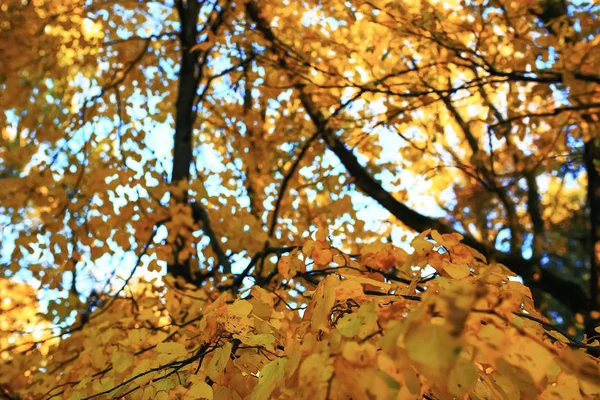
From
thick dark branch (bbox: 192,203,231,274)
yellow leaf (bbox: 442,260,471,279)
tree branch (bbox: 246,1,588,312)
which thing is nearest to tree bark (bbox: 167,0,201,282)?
thick dark branch (bbox: 192,203,231,274)

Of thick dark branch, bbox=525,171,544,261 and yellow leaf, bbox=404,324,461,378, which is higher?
thick dark branch, bbox=525,171,544,261

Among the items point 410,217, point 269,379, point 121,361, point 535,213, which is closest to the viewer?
point 269,379

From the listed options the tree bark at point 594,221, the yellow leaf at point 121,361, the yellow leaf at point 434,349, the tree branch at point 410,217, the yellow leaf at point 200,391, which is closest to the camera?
the yellow leaf at point 434,349

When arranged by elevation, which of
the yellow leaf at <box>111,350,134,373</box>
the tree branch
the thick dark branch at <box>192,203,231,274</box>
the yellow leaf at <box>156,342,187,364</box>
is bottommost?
the yellow leaf at <box>111,350,134,373</box>

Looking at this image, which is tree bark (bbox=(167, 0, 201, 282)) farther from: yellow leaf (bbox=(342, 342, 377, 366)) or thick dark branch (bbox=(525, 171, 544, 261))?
yellow leaf (bbox=(342, 342, 377, 366))

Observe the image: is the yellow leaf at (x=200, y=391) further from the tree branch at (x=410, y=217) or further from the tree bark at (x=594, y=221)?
the tree bark at (x=594, y=221)

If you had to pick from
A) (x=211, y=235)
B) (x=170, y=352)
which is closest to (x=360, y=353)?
(x=170, y=352)

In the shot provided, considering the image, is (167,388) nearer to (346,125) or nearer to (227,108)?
(346,125)

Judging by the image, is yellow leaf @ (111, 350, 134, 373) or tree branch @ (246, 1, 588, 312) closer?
yellow leaf @ (111, 350, 134, 373)

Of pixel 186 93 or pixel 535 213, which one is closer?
pixel 186 93

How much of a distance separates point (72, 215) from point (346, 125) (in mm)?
2417

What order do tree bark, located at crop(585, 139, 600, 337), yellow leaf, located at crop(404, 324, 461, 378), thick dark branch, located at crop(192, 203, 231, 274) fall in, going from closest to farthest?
yellow leaf, located at crop(404, 324, 461, 378) → thick dark branch, located at crop(192, 203, 231, 274) → tree bark, located at crop(585, 139, 600, 337)

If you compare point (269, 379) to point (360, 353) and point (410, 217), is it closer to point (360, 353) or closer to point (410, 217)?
point (360, 353)

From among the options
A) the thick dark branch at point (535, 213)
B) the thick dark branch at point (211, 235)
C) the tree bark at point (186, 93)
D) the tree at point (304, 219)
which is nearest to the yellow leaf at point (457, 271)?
the tree at point (304, 219)
